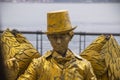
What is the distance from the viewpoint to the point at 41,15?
2604 millimetres

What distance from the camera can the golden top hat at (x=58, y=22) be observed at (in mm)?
1389

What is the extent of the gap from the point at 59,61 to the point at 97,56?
1.80 feet

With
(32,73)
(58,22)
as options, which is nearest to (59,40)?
(58,22)

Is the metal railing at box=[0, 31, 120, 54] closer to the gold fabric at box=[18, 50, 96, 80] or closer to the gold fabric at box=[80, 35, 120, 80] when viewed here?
the gold fabric at box=[80, 35, 120, 80]

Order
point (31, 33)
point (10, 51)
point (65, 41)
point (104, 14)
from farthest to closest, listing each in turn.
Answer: point (104, 14)
point (31, 33)
point (10, 51)
point (65, 41)

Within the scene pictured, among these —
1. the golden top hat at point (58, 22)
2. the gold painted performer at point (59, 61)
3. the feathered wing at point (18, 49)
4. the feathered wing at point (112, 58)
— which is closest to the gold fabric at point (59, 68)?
the gold painted performer at point (59, 61)

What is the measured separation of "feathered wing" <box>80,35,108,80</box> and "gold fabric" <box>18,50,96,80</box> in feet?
1.40

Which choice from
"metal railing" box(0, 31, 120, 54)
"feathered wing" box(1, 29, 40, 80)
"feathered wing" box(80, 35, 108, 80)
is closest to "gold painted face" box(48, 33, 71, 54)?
"feathered wing" box(1, 29, 40, 80)

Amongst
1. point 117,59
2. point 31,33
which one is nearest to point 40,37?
point 31,33

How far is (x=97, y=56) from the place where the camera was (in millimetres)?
1980

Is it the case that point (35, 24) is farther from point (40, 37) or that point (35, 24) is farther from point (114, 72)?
point (114, 72)

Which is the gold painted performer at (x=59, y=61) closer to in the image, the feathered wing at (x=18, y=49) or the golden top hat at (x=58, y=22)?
the golden top hat at (x=58, y=22)

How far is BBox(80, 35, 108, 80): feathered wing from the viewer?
1.96 m

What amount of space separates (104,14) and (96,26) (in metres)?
0.17
